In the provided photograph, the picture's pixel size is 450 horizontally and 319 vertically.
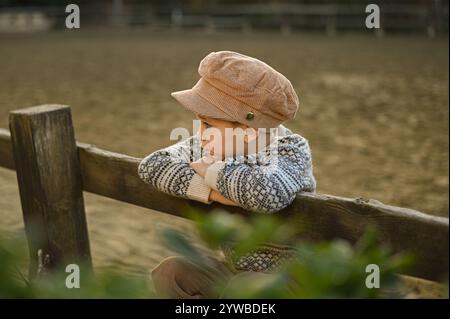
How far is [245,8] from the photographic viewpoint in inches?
1056

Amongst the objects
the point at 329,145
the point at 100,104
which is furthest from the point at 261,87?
the point at 100,104

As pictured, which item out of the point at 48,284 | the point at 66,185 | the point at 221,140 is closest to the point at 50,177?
the point at 66,185

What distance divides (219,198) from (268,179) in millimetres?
152

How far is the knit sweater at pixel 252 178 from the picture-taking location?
1.57 meters

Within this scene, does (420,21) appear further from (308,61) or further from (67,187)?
(67,187)

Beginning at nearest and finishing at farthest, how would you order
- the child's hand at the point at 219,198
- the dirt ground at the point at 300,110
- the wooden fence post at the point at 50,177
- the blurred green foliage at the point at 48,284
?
1. the blurred green foliage at the point at 48,284
2. the child's hand at the point at 219,198
3. the wooden fence post at the point at 50,177
4. the dirt ground at the point at 300,110

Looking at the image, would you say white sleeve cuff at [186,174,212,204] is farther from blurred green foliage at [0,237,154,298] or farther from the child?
blurred green foliage at [0,237,154,298]

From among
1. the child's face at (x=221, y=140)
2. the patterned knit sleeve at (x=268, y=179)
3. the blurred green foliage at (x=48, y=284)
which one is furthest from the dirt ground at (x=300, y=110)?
the child's face at (x=221, y=140)

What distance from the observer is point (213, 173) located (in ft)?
5.42

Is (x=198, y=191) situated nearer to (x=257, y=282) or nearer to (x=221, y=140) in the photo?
(x=221, y=140)

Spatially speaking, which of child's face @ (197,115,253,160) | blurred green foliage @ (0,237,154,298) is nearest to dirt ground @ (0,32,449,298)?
blurred green foliage @ (0,237,154,298)

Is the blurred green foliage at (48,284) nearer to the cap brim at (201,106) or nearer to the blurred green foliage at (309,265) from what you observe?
the blurred green foliage at (309,265)
